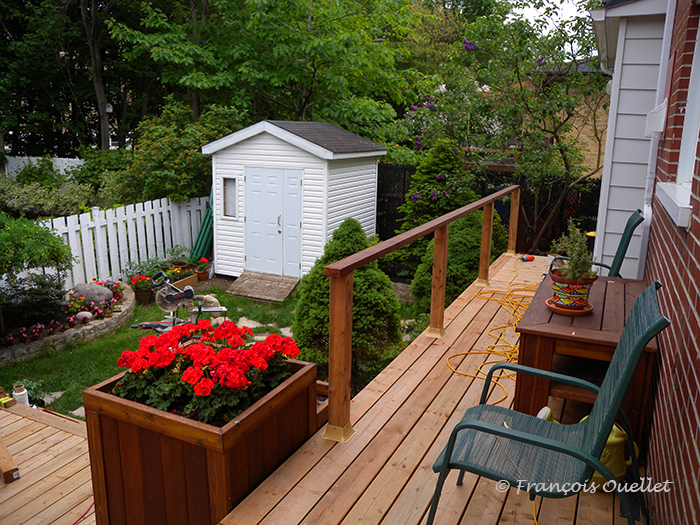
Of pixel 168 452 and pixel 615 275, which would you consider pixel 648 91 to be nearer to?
pixel 615 275

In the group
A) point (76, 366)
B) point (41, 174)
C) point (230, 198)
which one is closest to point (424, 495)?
point (76, 366)

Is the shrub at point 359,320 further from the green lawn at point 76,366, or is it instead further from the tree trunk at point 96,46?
the tree trunk at point 96,46

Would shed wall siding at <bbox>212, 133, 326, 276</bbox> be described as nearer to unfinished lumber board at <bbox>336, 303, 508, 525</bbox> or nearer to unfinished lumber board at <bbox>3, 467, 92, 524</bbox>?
unfinished lumber board at <bbox>336, 303, 508, 525</bbox>

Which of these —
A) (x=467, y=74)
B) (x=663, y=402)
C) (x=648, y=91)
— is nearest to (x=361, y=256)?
(x=663, y=402)

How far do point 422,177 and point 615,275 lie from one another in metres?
6.07

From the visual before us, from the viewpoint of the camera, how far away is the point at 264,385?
2438mm

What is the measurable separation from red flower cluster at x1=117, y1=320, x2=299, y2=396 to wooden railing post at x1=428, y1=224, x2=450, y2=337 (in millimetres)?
1625

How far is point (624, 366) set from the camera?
1721 mm

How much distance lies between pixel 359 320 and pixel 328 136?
5.89 metres

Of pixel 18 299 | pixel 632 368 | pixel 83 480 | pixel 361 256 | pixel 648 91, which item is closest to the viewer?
pixel 632 368

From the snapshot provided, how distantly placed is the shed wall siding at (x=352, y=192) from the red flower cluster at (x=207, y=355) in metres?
6.92

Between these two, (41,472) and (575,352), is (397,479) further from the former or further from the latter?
(41,472)

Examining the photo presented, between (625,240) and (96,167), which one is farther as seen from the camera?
(96,167)

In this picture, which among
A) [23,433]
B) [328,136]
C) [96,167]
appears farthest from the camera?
[96,167]
